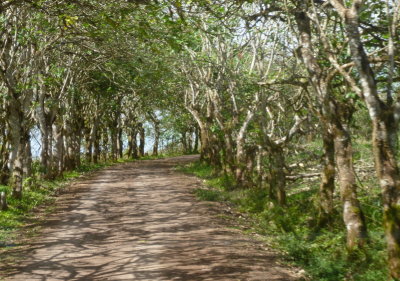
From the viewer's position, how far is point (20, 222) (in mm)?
14164

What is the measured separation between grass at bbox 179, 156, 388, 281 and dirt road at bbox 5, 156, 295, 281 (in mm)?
661

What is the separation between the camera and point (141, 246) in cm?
1101

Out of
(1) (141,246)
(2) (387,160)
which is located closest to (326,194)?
(1) (141,246)

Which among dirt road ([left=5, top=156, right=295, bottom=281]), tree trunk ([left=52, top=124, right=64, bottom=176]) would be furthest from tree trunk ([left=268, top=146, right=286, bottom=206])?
tree trunk ([left=52, top=124, right=64, bottom=176])

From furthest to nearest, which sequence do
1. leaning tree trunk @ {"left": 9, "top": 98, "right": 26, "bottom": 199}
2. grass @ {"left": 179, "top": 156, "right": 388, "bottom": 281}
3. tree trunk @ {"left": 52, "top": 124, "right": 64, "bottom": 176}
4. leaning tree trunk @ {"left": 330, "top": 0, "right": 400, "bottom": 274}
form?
1. tree trunk @ {"left": 52, "top": 124, "right": 64, "bottom": 176}
2. leaning tree trunk @ {"left": 9, "top": 98, "right": 26, "bottom": 199}
3. grass @ {"left": 179, "top": 156, "right": 388, "bottom": 281}
4. leaning tree trunk @ {"left": 330, "top": 0, "right": 400, "bottom": 274}

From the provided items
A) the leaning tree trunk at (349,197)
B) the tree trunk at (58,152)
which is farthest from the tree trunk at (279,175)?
the tree trunk at (58,152)

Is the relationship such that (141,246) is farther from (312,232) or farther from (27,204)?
(27,204)

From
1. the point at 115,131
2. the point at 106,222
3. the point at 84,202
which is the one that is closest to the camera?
the point at 106,222

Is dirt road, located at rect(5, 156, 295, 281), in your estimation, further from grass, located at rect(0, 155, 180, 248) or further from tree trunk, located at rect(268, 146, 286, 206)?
tree trunk, located at rect(268, 146, 286, 206)

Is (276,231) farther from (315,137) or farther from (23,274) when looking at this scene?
(315,137)

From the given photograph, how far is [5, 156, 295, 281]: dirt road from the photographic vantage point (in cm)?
902

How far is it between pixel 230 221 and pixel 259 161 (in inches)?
255

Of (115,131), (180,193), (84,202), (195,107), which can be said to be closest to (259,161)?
(180,193)

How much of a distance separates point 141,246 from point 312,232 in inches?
172
